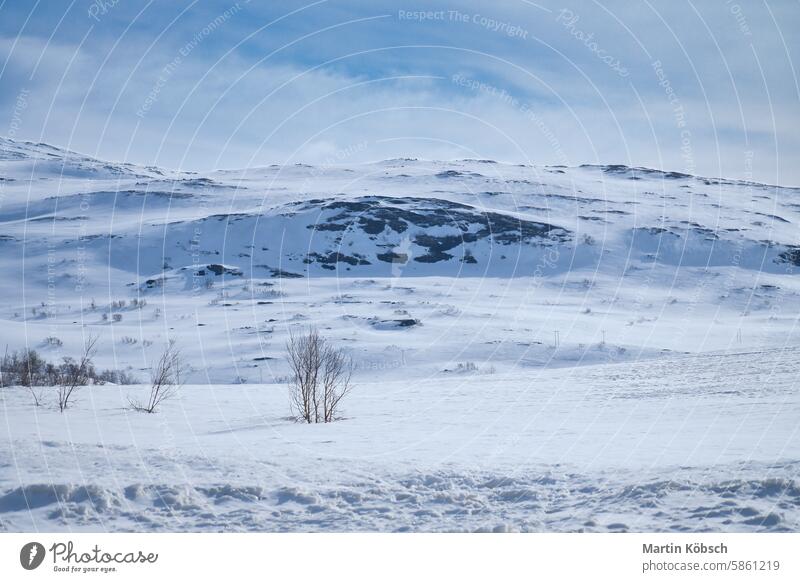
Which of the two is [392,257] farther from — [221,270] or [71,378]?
[71,378]

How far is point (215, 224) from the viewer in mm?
78812

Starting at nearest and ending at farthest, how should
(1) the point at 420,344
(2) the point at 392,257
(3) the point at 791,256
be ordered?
(1) the point at 420,344, (3) the point at 791,256, (2) the point at 392,257

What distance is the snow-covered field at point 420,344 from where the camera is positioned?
9.48 meters

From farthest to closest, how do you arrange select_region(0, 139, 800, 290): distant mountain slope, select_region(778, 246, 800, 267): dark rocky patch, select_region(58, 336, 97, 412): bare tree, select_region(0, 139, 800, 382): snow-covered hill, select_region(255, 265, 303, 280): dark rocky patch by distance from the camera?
select_region(778, 246, 800, 267): dark rocky patch
select_region(0, 139, 800, 290): distant mountain slope
select_region(255, 265, 303, 280): dark rocky patch
select_region(0, 139, 800, 382): snow-covered hill
select_region(58, 336, 97, 412): bare tree

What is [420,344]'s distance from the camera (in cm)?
3872

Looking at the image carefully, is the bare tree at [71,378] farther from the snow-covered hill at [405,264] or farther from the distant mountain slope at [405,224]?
the distant mountain slope at [405,224]

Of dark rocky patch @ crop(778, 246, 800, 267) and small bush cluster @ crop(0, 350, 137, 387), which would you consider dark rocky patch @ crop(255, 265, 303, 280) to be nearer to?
small bush cluster @ crop(0, 350, 137, 387)

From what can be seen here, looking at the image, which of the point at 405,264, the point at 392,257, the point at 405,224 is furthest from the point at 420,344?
the point at 405,224

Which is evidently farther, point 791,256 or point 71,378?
point 791,256

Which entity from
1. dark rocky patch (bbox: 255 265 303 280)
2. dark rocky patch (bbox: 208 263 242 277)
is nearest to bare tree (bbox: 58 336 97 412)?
dark rocky patch (bbox: 208 263 242 277)

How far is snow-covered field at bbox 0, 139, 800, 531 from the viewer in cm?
948

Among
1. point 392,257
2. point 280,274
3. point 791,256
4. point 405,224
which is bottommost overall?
point 791,256
